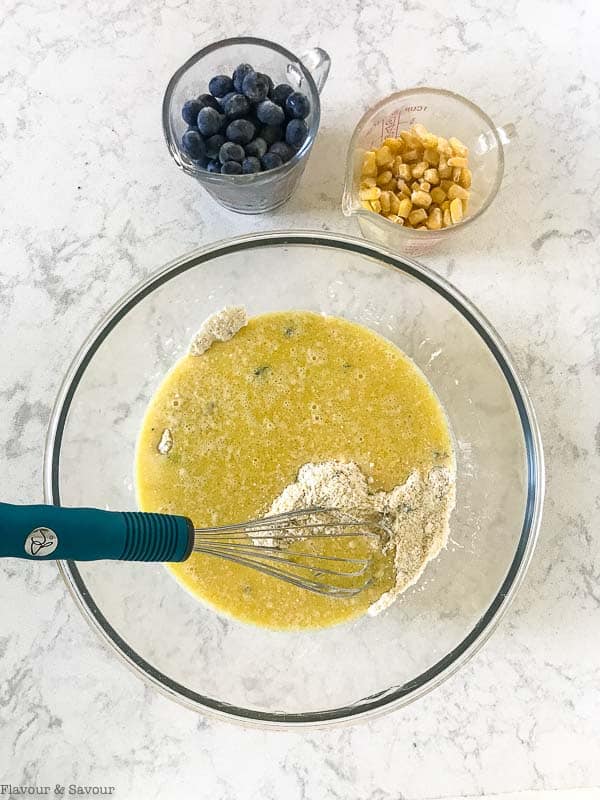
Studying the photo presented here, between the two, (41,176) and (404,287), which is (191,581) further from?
(41,176)

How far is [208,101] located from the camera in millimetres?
1169

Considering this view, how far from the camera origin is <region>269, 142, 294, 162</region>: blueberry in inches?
45.1

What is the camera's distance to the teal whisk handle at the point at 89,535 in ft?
2.66

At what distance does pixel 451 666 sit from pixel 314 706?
0.23m

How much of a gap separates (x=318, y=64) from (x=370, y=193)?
22 centimetres

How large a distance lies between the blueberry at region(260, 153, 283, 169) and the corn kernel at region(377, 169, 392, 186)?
18cm

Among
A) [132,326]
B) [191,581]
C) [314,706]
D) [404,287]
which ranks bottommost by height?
[314,706]

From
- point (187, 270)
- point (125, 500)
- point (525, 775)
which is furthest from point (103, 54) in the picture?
point (525, 775)

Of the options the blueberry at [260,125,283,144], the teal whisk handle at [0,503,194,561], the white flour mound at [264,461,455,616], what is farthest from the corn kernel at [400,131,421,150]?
the teal whisk handle at [0,503,194,561]

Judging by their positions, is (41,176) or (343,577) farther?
(41,176)

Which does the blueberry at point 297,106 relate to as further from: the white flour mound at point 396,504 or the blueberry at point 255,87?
the white flour mound at point 396,504

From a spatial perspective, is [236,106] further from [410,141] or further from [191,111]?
[410,141]

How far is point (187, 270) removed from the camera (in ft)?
4.05

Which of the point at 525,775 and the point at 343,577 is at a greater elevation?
the point at 343,577
